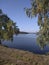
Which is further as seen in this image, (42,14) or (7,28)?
(7,28)

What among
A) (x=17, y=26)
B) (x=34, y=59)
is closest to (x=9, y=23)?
(x=17, y=26)

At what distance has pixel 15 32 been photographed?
47.9m

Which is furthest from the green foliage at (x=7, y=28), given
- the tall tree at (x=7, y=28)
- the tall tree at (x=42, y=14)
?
the tall tree at (x=42, y=14)

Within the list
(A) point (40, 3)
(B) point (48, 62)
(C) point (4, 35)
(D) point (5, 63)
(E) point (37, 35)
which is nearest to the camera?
(D) point (5, 63)

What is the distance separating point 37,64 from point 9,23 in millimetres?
32199

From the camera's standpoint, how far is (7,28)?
47156 mm

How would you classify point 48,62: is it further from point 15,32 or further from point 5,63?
point 15,32

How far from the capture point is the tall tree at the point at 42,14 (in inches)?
1115

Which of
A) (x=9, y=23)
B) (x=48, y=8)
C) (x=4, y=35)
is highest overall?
(x=48, y=8)

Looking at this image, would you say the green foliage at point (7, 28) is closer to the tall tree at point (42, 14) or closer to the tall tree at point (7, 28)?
the tall tree at point (7, 28)

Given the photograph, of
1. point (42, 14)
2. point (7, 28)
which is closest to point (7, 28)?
point (7, 28)

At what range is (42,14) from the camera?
2978 centimetres

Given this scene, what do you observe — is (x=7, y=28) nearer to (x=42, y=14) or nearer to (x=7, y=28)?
(x=7, y=28)

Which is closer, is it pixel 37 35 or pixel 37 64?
pixel 37 64
